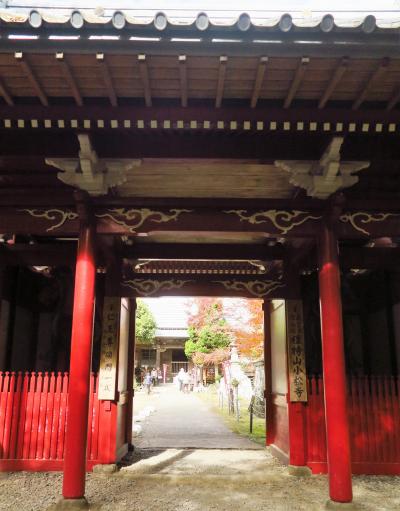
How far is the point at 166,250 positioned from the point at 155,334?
125 feet

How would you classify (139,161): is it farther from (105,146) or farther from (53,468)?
(53,468)

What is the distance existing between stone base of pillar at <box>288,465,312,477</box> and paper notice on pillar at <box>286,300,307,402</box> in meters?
1.06

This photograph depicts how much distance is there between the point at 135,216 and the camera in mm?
5879

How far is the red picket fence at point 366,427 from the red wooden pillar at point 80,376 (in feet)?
13.1

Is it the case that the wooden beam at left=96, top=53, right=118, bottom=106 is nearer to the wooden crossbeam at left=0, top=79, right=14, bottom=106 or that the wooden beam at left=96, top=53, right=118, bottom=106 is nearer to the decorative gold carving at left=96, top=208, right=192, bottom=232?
the wooden crossbeam at left=0, top=79, right=14, bottom=106

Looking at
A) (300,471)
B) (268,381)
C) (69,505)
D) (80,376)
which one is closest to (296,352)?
(300,471)

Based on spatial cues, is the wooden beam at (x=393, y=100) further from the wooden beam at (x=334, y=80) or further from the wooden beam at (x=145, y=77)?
the wooden beam at (x=145, y=77)

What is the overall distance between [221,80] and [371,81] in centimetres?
140

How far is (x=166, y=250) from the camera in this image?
839cm

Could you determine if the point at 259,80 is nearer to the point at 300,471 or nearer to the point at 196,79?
the point at 196,79

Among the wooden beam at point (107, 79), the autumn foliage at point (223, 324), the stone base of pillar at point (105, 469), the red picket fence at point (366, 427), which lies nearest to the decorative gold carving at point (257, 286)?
the red picket fence at point (366, 427)

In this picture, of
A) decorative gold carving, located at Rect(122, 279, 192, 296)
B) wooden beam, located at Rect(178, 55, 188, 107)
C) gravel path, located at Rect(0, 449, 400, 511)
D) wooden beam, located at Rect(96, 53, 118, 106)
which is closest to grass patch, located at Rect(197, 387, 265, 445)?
gravel path, located at Rect(0, 449, 400, 511)

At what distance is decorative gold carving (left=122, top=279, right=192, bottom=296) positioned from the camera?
8406mm

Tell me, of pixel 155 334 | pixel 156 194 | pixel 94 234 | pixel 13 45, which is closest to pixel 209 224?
pixel 156 194
